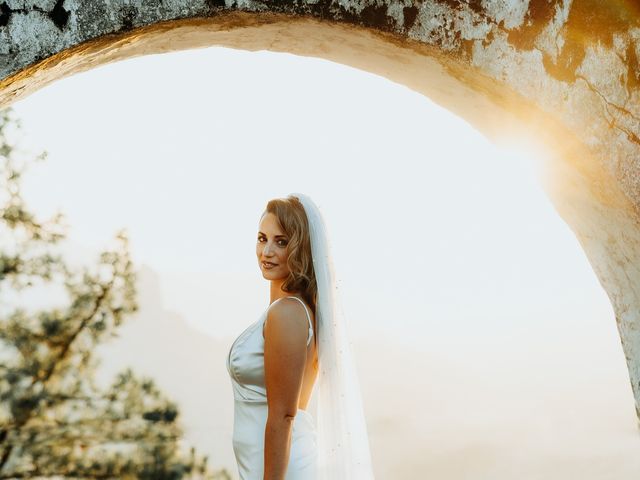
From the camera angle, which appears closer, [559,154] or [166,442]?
[559,154]

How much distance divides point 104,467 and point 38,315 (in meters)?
1.33

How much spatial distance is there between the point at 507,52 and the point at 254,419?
1.30 meters

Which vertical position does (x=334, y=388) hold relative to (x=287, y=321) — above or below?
below

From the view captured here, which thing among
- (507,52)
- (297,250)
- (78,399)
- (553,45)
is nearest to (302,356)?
(297,250)

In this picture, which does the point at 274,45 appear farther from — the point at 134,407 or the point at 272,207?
the point at 134,407

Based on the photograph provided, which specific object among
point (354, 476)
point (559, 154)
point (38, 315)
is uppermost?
point (38, 315)

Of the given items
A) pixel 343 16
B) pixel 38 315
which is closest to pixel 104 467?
pixel 38 315

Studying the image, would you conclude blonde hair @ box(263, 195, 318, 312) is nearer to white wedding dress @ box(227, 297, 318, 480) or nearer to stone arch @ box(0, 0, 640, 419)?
white wedding dress @ box(227, 297, 318, 480)

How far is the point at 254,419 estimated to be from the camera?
211 cm

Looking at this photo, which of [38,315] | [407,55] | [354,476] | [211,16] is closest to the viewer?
[211,16]

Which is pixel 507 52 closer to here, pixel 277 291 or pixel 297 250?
pixel 297 250

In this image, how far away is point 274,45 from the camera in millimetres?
2076

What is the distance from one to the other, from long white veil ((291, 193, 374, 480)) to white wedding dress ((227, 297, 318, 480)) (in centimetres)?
6

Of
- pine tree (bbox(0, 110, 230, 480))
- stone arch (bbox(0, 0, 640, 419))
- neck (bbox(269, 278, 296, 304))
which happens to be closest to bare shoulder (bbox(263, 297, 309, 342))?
neck (bbox(269, 278, 296, 304))
